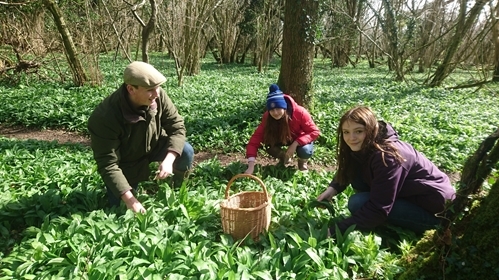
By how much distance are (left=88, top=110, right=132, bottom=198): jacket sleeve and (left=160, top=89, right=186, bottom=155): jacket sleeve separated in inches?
22.9

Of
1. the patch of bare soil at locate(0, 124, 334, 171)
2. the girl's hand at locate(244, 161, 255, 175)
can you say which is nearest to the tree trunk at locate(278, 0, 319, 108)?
the patch of bare soil at locate(0, 124, 334, 171)

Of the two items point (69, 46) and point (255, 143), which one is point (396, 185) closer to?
point (255, 143)

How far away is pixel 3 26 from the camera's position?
44.8 feet

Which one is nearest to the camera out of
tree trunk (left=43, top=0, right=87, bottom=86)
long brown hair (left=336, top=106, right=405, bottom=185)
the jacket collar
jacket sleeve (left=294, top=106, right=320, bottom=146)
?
long brown hair (left=336, top=106, right=405, bottom=185)

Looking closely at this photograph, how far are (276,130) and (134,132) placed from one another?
1.92 meters

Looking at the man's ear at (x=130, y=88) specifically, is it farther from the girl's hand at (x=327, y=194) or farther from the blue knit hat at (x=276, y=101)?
the girl's hand at (x=327, y=194)

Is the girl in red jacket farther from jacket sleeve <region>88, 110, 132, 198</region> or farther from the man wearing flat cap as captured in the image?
jacket sleeve <region>88, 110, 132, 198</region>

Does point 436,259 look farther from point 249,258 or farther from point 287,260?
point 249,258

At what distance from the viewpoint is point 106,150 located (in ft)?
10.8

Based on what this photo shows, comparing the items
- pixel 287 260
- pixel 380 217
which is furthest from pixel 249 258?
pixel 380 217

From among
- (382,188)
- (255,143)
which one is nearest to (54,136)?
(255,143)

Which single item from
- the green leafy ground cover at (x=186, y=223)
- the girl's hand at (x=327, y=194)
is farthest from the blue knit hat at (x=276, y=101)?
the girl's hand at (x=327, y=194)

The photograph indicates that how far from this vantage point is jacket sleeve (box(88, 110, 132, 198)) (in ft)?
10.5

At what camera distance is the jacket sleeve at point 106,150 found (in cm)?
321
